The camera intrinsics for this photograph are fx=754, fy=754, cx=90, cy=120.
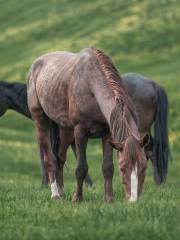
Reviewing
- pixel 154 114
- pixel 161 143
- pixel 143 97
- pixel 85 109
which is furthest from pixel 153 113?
pixel 85 109

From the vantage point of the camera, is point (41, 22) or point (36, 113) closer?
point (36, 113)

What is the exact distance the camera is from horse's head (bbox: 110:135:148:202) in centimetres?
1025

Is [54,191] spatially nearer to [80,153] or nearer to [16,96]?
[80,153]

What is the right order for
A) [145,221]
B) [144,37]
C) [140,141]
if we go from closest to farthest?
[145,221] < [140,141] < [144,37]

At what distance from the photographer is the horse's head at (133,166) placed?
1025 cm

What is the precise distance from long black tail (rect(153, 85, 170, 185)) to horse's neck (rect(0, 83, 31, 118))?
4.41m

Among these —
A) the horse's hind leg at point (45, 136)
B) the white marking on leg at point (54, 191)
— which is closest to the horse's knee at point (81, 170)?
the white marking on leg at point (54, 191)

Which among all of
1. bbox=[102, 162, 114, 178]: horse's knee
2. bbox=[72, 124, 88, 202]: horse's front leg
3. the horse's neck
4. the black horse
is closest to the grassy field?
bbox=[72, 124, 88, 202]: horse's front leg

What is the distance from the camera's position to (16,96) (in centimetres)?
2117

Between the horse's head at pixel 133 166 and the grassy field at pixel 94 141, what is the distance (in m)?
0.20

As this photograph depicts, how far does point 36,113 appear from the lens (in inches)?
564

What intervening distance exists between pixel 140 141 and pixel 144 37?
1840 inches

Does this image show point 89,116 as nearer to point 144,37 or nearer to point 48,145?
point 48,145

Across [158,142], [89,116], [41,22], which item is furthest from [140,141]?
[41,22]
